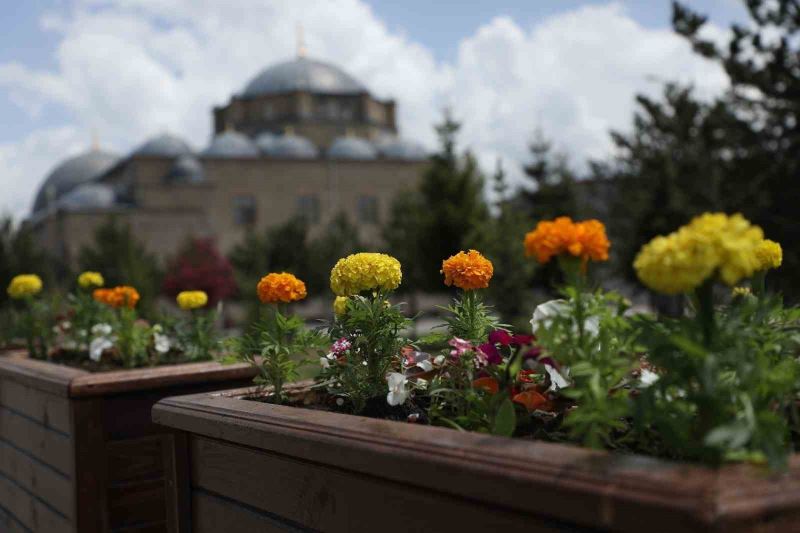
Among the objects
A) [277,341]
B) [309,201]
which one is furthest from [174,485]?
[309,201]

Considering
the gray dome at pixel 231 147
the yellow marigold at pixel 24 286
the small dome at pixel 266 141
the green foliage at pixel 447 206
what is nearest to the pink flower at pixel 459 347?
the yellow marigold at pixel 24 286

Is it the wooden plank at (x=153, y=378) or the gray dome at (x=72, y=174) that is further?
the gray dome at (x=72, y=174)

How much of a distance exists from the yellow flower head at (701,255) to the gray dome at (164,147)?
50587 mm

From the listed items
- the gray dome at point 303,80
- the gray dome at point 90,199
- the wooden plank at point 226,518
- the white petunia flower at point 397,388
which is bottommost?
the wooden plank at point 226,518

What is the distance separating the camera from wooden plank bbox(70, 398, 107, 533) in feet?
11.5

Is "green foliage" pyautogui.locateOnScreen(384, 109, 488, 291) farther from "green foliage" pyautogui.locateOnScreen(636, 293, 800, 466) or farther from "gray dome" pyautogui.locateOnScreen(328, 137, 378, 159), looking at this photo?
"gray dome" pyautogui.locateOnScreen(328, 137, 378, 159)

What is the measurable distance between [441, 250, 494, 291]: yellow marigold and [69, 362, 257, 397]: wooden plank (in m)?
1.58

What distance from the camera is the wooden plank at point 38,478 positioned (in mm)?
3633

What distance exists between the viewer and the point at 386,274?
260 cm

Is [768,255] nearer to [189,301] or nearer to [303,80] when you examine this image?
[189,301]

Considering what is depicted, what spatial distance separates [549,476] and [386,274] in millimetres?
1285

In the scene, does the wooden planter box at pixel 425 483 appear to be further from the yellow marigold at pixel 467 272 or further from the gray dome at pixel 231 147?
the gray dome at pixel 231 147

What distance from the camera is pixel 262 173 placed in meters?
48.4

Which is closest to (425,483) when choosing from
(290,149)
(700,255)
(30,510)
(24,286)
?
(700,255)
